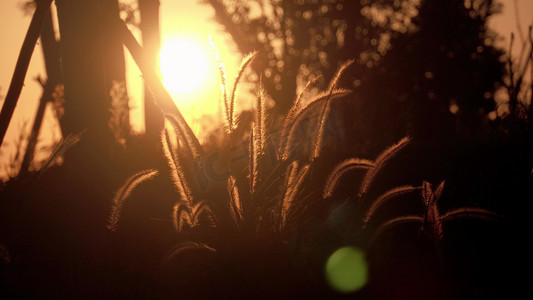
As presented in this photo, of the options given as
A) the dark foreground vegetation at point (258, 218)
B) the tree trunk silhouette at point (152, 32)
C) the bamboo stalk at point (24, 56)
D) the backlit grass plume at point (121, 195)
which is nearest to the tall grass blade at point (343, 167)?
the dark foreground vegetation at point (258, 218)

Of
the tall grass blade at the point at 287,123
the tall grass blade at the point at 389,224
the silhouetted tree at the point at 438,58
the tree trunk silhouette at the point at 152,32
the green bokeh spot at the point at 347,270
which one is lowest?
the green bokeh spot at the point at 347,270

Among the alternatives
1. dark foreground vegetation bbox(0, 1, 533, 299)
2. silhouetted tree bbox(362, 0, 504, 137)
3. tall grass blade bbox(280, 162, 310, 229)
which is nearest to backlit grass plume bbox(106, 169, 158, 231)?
dark foreground vegetation bbox(0, 1, 533, 299)

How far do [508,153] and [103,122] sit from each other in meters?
2.84

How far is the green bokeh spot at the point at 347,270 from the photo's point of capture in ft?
8.75

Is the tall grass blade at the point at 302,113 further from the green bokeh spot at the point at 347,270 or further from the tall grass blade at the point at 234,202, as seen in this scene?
the green bokeh spot at the point at 347,270

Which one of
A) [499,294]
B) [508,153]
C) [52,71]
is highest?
[52,71]

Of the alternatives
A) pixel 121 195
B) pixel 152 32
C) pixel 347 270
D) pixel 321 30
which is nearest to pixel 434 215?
pixel 347 270

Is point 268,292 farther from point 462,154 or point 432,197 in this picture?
point 462,154

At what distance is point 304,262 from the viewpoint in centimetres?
277

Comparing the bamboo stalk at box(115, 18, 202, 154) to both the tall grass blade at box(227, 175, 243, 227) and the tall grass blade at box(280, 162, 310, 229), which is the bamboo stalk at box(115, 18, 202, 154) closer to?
the tall grass blade at box(227, 175, 243, 227)

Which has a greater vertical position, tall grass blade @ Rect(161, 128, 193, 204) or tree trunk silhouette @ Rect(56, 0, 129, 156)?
tree trunk silhouette @ Rect(56, 0, 129, 156)

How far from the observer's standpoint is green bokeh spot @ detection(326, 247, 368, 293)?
267cm

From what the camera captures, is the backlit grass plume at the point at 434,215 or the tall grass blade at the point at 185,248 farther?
the backlit grass plume at the point at 434,215

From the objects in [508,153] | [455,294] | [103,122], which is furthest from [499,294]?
[103,122]
